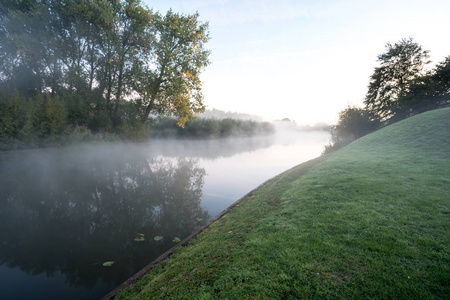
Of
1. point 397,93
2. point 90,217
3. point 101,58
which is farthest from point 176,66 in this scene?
point 397,93

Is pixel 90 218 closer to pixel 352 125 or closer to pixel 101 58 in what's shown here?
pixel 101 58

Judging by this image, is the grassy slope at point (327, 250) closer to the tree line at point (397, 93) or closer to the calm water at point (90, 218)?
the calm water at point (90, 218)

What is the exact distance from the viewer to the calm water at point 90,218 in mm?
3684

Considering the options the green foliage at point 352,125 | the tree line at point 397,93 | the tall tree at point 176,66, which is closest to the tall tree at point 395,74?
the tree line at point 397,93

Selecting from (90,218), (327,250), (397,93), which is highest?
(397,93)

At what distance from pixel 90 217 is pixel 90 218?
7 centimetres

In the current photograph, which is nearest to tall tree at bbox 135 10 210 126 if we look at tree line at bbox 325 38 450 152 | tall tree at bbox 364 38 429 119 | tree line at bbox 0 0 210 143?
tree line at bbox 0 0 210 143

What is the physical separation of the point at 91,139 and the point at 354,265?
23.1m

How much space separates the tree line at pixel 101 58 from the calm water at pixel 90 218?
1093 centimetres

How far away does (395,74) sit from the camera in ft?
107

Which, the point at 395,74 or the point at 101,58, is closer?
the point at 101,58

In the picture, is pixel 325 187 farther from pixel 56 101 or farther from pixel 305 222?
pixel 56 101

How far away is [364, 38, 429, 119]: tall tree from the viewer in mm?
30859

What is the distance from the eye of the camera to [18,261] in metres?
4.00
